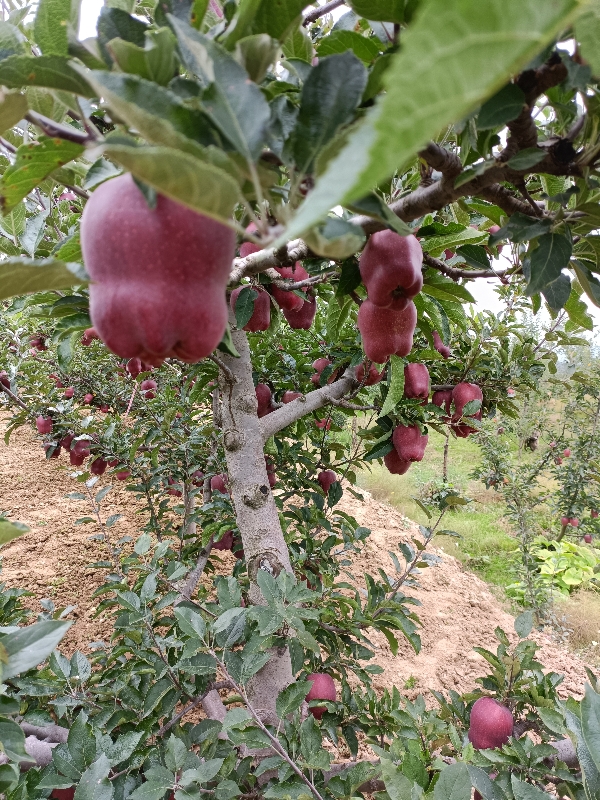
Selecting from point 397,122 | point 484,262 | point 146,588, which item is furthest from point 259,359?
point 397,122

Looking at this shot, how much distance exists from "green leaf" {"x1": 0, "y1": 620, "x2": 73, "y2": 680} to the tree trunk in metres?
0.67

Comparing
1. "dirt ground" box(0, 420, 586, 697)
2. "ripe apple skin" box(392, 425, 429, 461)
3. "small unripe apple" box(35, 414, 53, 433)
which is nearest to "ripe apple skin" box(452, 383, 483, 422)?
"ripe apple skin" box(392, 425, 429, 461)

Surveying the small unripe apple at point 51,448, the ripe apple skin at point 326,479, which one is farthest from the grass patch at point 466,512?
the small unripe apple at point 51,448

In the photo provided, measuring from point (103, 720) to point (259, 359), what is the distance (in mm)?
1347

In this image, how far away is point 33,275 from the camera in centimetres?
34

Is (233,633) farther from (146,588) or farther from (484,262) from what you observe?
(484,262)

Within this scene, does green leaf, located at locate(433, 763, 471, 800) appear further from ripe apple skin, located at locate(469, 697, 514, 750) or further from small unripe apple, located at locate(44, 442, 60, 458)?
small unripe apple, located at locate(44, 442, 60, 458)

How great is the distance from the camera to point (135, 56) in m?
0.34

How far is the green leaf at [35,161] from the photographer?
391mm

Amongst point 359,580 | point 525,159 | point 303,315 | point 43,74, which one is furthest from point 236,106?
point 359,580

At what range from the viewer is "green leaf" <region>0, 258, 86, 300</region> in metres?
0.32

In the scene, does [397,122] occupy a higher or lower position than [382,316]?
higher

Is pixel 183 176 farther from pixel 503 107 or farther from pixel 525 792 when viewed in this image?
pixel 525 792

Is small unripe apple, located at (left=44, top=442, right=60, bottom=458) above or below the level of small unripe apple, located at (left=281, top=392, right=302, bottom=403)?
below
